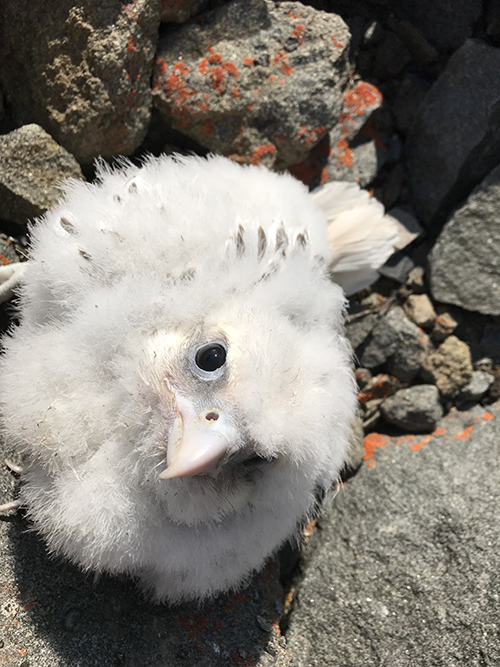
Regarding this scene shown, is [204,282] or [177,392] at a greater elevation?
[204,282]

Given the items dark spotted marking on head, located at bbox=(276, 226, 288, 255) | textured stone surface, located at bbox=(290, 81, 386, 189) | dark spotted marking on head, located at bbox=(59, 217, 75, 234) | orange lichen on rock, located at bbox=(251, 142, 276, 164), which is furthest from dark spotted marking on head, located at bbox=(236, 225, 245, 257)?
textured stone surface, located at bbox=(290, 81, 386, 189)

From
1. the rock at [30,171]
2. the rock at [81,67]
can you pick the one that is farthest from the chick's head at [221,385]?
the rock at [81,67]

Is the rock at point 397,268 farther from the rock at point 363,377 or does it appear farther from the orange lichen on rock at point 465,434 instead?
the orange lichen on rock at point 465,434

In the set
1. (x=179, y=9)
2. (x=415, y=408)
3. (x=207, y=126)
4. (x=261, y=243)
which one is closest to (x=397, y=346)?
(x=415, y=408)

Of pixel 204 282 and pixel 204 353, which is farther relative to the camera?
pixel 204 282

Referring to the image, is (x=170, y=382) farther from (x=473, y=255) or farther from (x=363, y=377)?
(x=473, y=255)

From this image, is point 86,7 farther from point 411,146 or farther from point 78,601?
point 78,601

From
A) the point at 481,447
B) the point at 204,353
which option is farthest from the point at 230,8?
the point at 481,447
